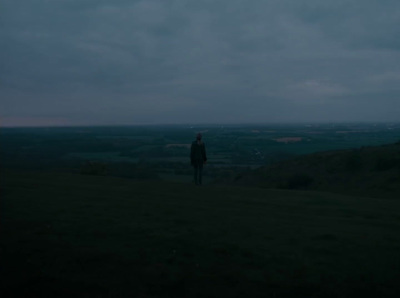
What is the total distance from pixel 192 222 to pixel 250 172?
27.8 metres

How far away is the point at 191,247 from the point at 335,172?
29.5 meters

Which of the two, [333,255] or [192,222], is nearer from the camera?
[333,255]

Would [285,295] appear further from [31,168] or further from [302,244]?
[31,168]

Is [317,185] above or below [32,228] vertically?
below

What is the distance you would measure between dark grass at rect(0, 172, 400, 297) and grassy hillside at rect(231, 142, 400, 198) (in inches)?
692

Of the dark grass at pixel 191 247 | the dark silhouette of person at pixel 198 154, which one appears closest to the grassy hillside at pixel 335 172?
the dark silhouette of person at pixel 198 154

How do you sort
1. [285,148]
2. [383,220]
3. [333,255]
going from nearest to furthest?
[333,255], [383,220], [285,148]

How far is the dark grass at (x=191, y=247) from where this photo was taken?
21.6ft

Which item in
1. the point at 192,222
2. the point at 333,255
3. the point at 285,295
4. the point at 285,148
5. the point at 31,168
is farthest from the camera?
the point at 285,148

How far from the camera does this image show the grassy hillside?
3128 centimetres

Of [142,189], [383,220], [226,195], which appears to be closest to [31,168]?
[142,189]

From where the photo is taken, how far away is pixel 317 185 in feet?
107

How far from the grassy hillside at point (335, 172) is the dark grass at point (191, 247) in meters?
17.6

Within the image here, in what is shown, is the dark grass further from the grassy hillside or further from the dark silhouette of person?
the grassy hillside
